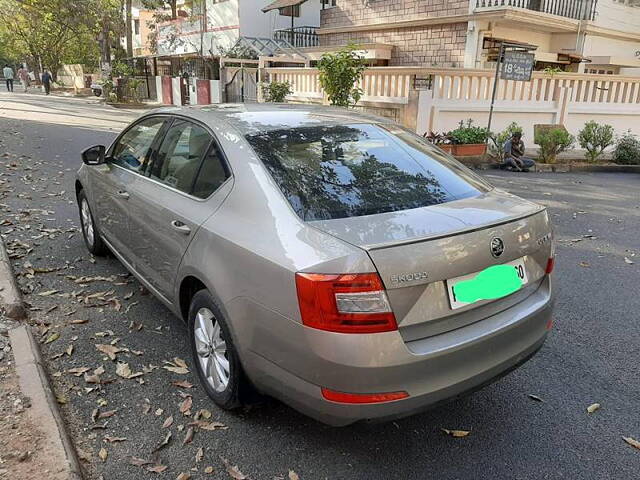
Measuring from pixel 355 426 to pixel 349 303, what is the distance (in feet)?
2.95

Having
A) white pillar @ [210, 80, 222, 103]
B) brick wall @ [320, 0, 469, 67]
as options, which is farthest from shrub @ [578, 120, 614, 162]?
white pillar @ [210, 80, 222, 103]

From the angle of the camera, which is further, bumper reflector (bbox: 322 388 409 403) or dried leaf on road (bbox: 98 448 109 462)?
dried leaf on road (bbox: 98 448 109 462)

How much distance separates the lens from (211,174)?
3016 mm

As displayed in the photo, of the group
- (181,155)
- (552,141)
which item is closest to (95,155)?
(181,155)

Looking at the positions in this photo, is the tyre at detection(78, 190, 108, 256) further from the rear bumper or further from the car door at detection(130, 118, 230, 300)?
the rear bumper

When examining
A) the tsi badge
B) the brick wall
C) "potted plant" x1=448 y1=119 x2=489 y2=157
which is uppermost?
the brick wall

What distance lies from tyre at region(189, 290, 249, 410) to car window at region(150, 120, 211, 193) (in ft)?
2.49

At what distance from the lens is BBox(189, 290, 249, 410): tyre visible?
2.67 metres

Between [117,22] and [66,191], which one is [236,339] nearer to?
[66,191]

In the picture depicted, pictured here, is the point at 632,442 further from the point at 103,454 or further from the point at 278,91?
the point at 278,91

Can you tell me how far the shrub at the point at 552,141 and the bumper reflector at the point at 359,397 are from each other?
10.8m

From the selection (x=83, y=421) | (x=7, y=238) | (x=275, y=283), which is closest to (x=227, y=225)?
(x=275, y=283)

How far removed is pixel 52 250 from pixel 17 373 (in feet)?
8.55

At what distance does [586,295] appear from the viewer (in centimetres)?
458
